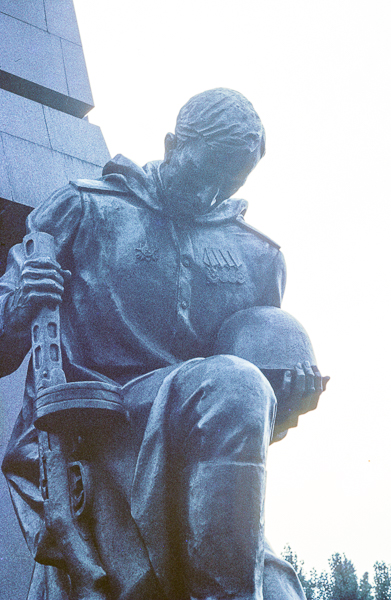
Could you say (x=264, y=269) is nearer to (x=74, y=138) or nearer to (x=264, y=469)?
(x=264, y=469)

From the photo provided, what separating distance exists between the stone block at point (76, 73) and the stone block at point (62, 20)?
0.28 ft

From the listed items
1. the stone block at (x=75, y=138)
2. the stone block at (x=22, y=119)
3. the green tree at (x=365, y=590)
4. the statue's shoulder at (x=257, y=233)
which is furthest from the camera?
the green tree at (x=365, y=590)

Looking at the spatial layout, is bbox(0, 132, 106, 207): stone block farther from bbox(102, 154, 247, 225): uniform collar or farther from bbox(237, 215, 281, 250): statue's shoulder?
bbox(237, 215, 281, 250): statue's shoulder

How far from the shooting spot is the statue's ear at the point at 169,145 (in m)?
4.68

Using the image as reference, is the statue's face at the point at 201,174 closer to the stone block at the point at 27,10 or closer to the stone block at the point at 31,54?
the stone block at the point at 31,54

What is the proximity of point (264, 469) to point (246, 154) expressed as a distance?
1.57 meters

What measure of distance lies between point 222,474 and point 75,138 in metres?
3.77

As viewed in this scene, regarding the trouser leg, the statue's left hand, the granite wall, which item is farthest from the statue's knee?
the granite wall

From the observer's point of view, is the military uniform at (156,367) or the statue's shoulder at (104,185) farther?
the statue's shoulder at (104,185)

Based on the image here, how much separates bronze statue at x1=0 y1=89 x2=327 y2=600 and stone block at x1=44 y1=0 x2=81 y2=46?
274cm

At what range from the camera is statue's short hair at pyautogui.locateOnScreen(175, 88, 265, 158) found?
4.41 m

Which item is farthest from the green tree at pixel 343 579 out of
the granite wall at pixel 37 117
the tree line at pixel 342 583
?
the granite wall at pixel 37 117

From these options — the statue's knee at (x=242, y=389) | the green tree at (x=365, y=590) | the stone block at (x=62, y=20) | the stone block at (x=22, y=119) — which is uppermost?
the stone block at (x=62, y=20)

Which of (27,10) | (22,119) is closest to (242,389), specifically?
(22,119)
